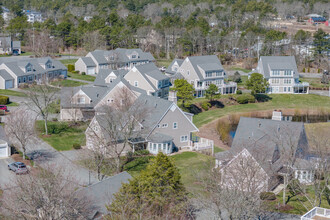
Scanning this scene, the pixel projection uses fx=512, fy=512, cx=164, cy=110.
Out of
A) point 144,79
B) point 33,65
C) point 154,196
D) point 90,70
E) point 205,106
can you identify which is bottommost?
point 154,196

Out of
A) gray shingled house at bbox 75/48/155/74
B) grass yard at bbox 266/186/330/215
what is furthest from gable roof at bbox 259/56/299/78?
grass yard at bbox 266/186/330/215

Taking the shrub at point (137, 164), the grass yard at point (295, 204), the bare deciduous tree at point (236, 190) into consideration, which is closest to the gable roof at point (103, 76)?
the shrub at point (137, 164)

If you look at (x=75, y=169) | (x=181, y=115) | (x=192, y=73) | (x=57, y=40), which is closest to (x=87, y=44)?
(x=57, y=40)

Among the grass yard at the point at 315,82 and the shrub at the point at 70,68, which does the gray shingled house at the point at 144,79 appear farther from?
the grass yard at the point at 315,82

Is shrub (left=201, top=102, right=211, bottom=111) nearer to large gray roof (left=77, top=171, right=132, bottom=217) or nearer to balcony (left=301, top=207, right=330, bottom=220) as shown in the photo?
large gray roof (left=77, top=171, right=132, bottom=217)

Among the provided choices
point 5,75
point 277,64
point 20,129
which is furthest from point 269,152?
point 5,75

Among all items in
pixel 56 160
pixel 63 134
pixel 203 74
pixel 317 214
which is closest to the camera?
pixel 317 214

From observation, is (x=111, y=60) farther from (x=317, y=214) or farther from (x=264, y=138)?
(x=317, y=214)
